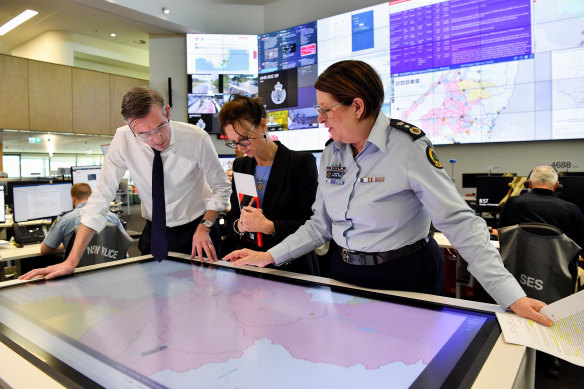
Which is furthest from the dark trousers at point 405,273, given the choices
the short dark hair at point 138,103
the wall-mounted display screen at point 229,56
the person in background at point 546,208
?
the wall-mounted display screen at point 229,56

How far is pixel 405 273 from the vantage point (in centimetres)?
111

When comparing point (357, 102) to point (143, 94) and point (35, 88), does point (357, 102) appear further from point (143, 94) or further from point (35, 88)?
point (35, 88)

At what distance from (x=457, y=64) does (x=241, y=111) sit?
3.19 m

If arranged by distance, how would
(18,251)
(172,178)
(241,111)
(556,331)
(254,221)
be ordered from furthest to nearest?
(18,251), (172,178), (241,111), (254,221), (556,331)

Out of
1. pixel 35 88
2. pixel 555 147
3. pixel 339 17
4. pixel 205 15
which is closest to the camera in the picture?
pixel 555 147

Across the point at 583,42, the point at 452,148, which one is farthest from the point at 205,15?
the point at 583,42

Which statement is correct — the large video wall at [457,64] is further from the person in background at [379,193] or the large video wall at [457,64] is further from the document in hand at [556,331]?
the document in hand at [556,331]

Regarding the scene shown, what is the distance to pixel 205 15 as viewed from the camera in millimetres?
5828

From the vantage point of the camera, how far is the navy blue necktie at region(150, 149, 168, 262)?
1.53 metres

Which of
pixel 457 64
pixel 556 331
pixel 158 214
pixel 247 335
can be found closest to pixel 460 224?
pixel 556 331

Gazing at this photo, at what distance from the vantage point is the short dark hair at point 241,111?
1491 mm

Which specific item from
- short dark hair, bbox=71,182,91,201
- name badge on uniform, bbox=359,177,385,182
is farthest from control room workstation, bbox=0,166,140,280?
name badge on uniform, bbox=359,177,385,182

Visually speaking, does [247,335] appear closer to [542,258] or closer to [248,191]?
[248,191]

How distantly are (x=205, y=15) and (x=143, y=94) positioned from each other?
505 centimetres
